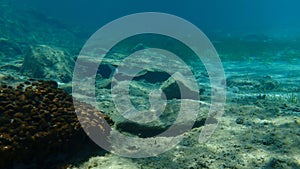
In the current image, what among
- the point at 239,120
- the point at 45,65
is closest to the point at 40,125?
the point at 239,120

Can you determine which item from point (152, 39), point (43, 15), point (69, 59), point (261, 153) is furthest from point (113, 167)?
point (43, 15)

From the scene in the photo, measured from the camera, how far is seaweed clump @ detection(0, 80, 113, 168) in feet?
16.0

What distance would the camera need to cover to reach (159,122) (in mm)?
7000

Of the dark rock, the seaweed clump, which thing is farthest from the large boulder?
the dark rock

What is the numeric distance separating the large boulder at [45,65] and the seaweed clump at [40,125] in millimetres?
7621

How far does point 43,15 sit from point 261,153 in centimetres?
4565

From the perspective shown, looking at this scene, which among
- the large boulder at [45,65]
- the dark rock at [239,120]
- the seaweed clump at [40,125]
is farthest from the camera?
the large boulder at [45,65]

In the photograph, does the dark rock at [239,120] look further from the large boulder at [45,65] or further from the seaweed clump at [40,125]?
the large boulder at [45,65]

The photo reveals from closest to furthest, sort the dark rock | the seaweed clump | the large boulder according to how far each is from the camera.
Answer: the seaweed clump < the dark rock < the large boulder

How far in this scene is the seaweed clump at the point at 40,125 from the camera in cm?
486

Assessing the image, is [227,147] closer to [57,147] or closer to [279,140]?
[279,140]

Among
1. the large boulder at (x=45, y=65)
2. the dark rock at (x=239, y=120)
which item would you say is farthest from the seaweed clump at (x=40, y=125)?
the large boulder at (x=45, y=65)

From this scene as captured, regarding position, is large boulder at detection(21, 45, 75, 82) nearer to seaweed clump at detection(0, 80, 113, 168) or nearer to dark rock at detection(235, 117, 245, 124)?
seaweed clump at detection(0, 80, 113, 168)

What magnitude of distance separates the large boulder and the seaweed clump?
300 inches
